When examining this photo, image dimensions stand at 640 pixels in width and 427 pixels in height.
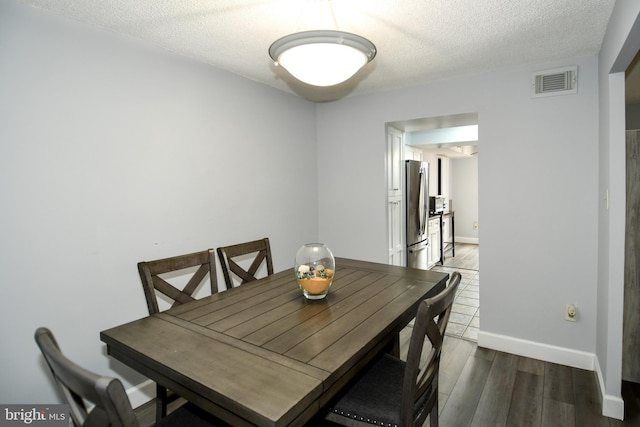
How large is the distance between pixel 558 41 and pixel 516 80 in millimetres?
495

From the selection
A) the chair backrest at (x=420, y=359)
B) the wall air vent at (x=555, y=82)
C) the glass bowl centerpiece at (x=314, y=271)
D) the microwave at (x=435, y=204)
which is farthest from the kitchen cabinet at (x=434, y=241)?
the chair backrest at (x=420, y=359)

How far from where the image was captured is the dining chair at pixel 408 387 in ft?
4.00

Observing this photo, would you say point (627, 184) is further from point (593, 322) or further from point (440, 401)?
point (440, 401)

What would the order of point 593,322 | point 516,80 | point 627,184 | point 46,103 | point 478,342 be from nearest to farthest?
point 46,103, point 627,184, point 593,322, point 516,80, point 478,342

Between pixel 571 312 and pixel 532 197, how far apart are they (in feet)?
3.06

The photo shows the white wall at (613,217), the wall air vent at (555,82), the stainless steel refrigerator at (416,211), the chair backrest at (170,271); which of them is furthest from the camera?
the stainless steel refrigerator at (416,211)

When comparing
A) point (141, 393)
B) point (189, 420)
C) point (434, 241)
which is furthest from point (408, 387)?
A: point (434, 241)

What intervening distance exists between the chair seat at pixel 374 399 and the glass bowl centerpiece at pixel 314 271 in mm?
458

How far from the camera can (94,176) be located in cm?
202

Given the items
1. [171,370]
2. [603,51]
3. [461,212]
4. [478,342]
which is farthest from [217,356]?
[461,212]

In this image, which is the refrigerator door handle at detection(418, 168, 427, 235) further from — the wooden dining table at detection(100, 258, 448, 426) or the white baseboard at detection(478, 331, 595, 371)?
the wooden dining table at detection(100, 258, 448, 426)

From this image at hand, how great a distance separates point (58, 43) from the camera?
188 centimetres

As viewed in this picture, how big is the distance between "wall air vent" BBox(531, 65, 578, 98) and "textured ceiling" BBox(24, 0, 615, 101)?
4.5 inches

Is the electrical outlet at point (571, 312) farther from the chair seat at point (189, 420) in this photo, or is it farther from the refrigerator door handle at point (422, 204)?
the chair seat at point (189, 420)
